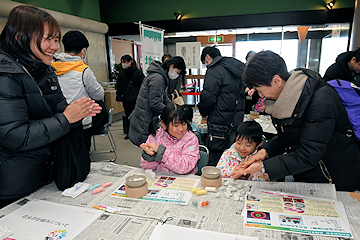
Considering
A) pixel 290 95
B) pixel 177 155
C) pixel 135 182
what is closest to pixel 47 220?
pixel 135 182

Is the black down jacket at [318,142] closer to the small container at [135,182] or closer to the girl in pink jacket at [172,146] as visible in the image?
the girl in pink jacket at [172,146]

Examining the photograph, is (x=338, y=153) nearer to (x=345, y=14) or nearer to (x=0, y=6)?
(x=0, y=6)

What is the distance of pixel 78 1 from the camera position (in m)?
6.28

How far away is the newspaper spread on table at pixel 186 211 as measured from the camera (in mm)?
999

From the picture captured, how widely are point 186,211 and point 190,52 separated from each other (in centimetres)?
580

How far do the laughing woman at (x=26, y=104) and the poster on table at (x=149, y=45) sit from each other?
11.9 ft

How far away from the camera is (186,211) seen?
115cm

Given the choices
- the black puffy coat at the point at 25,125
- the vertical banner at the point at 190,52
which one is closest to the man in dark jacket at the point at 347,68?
the black puffy coat at the point at 25,125

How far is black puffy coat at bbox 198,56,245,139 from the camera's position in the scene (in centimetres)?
252

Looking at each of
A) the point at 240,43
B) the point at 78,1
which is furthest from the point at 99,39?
the point at 240,43

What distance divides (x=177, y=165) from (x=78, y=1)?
6418mm

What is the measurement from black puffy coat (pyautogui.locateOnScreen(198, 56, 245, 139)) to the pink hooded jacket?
83 cm

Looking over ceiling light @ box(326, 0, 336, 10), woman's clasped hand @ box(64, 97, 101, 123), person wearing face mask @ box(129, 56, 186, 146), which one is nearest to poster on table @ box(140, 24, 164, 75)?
person wearing face mask @ box(129, 56, 186, 146)

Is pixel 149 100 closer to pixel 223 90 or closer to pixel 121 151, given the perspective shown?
pixel 223 90
